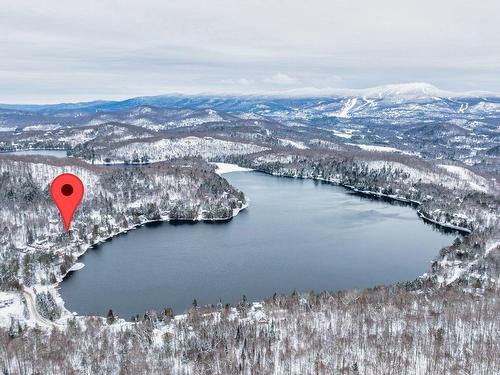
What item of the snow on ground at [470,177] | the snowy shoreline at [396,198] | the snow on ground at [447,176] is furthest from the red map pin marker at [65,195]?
the snow on ground at [470,177]

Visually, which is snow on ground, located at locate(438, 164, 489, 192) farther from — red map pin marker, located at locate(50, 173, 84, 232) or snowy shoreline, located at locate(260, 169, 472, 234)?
red map pin marker, located at locate(50, 173, 84, 232)

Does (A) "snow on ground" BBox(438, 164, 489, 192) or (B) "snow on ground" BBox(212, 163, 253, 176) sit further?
(B) "snow on ground" BBox(212, 163, 253, 176)

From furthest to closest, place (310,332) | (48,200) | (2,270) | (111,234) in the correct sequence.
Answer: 1. (48,200)
2. (111,234)
3. (2,270)
4. (310,332)

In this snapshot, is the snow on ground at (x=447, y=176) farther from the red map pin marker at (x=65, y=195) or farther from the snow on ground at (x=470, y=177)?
the red map pin marker at (x=65, y=195)

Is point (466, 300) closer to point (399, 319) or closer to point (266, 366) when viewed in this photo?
point (399, 319)

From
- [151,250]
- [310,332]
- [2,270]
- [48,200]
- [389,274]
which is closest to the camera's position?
[310,332]

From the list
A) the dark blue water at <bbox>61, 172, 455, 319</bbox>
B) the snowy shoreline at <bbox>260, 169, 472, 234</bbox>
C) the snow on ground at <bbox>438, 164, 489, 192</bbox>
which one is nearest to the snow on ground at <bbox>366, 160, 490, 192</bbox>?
the snow on ground at <bbox>438, 164, 489, 192</bbox>

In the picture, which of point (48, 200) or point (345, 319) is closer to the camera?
point (345, 319)

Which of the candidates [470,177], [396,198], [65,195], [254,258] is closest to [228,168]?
[396,198]

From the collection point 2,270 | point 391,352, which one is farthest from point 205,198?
point 391,352
